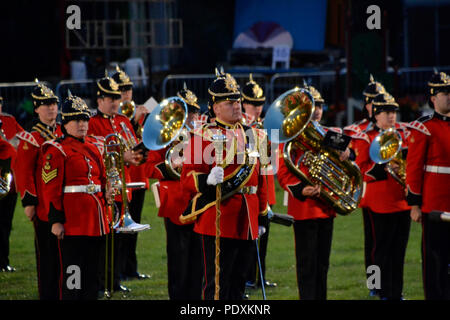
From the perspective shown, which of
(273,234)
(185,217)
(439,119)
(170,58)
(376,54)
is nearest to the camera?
(185,217)

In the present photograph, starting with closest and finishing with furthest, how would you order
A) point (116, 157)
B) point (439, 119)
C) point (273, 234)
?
point (439, 119) → point (116, 157) → point (273, 234)

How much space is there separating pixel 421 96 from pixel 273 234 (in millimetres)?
8359

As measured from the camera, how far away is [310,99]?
26.5 ft

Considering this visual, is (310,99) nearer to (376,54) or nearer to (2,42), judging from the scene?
(376,54)


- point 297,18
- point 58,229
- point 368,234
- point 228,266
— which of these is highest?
point 297,18

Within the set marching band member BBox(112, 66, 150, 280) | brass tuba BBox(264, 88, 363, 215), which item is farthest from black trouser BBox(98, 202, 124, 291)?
brass tuba BBox(264, 88, 363, 215)

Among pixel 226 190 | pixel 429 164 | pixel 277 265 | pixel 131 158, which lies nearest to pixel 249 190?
pixel 226 190

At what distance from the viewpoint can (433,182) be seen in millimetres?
7945

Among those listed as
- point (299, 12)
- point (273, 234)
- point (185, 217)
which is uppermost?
point (299, 12)

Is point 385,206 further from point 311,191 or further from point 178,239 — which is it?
point 178,239

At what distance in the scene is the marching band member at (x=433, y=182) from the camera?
7.84m

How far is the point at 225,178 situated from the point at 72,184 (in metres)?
1.36

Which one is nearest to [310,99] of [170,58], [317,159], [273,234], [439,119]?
[317,159]

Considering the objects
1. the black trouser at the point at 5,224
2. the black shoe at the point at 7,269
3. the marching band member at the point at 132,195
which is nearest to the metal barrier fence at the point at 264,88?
the black trouser at the point at 5,224
